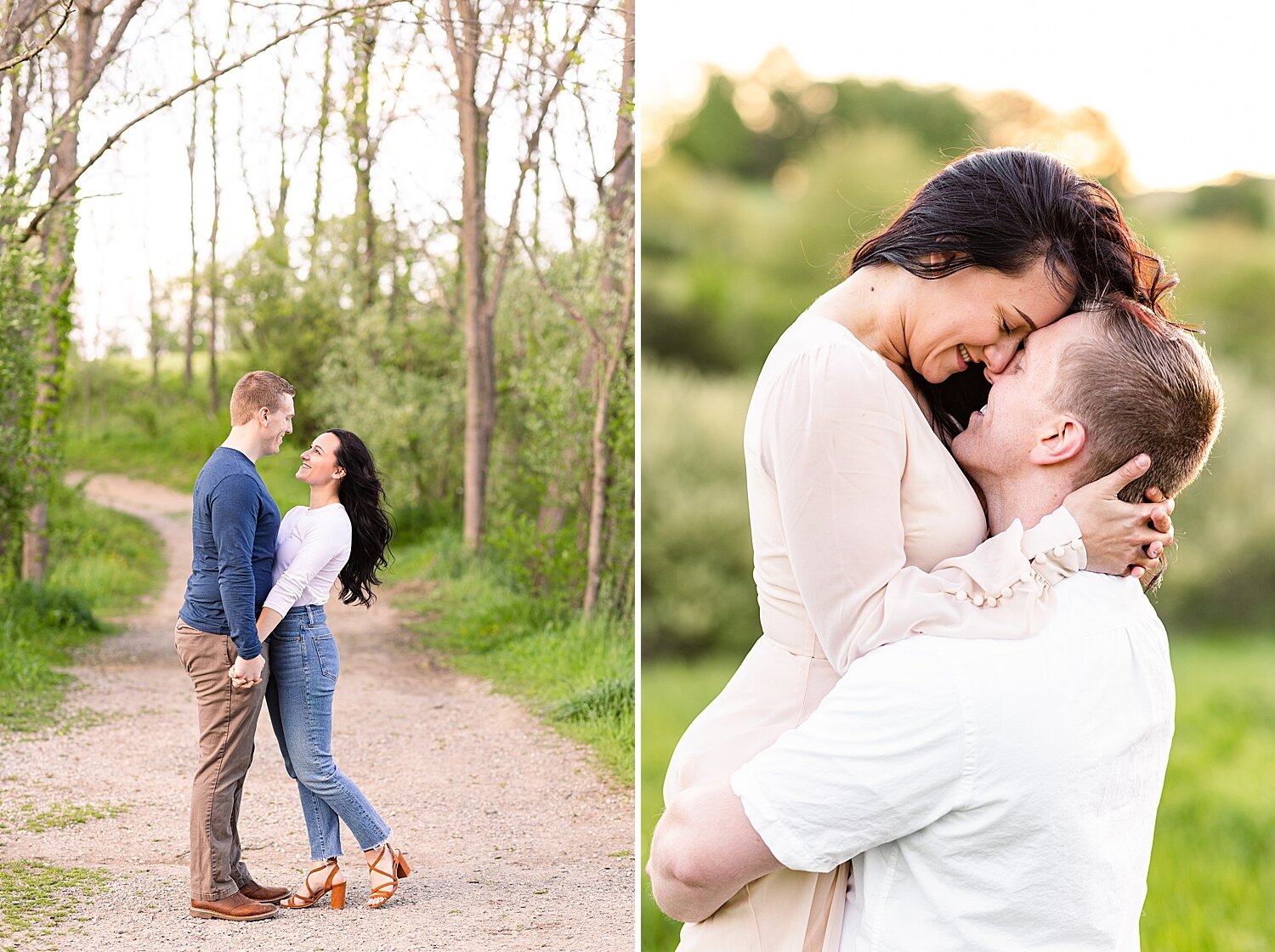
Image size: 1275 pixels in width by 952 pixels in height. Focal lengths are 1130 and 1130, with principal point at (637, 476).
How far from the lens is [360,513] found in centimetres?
263

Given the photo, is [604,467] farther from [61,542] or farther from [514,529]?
[61,542]

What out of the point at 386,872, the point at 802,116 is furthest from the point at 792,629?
the point at 802,116

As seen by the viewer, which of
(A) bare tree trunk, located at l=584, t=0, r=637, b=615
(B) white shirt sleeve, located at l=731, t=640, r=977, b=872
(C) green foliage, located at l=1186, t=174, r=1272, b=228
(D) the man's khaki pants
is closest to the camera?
(B) white shirt sleeve, located at l=731, t=640, r=977, b=872

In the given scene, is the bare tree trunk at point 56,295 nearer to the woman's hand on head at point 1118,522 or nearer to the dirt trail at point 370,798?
the dirt trail at point 370,798

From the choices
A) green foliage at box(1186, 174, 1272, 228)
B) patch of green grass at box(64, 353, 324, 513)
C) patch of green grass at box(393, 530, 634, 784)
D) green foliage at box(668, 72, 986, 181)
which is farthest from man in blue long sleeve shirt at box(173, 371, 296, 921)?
green foliage at box(1186, 174, 1272, 228)

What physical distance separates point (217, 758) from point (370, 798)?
52 centimetres

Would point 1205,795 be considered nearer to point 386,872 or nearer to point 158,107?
point 386,872

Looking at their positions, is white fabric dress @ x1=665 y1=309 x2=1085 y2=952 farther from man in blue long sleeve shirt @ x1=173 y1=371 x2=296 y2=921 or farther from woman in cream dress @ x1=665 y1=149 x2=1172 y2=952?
man in blue long sleeve shirt @ x1=173 y1=371 x2=296 y2=921

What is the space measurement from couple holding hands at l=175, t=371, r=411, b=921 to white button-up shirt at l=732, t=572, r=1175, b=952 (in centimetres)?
165

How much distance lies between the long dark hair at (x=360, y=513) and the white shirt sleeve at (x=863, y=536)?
1644 millimetres

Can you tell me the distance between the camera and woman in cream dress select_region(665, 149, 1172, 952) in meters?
1.11

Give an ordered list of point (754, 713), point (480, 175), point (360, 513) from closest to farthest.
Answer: point (754, 713)
point (360, 513)
point (480, 175)

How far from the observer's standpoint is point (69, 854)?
279 cm

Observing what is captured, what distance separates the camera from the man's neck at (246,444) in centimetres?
245
